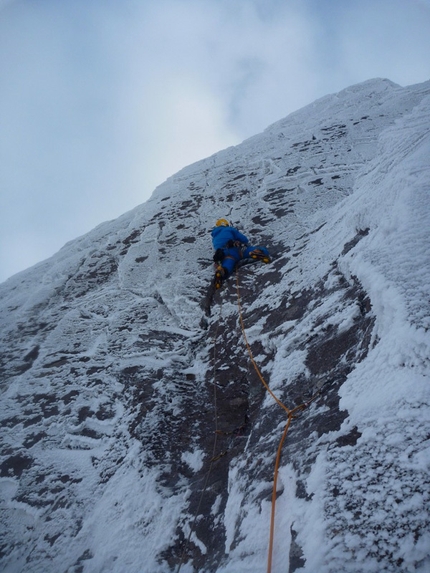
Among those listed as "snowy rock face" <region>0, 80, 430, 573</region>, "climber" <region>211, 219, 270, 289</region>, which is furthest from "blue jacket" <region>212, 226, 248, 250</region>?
"snowy rock face" <region>0, 80, 430, 573</region>

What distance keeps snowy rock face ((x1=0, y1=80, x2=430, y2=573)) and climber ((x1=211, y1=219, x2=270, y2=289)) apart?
0.16m

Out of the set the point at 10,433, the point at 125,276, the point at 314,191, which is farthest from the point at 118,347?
the point at 314,191

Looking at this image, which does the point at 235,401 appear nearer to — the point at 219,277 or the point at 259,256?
the point at 219,277

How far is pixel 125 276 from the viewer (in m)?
4.99

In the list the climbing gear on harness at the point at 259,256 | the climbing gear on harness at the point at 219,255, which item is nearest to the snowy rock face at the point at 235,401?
the climbing gear on harness at the point at 259,256

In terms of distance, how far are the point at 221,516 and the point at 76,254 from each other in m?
5.84

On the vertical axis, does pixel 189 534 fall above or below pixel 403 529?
below

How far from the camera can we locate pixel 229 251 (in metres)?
4.46

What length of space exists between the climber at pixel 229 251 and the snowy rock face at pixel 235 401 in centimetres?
16

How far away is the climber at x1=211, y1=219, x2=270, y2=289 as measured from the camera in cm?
425

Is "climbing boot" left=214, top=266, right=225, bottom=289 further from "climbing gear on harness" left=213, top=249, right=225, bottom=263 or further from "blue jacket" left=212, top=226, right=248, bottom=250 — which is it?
"blue jacket" left=212, top=226, right=248, bottom=250

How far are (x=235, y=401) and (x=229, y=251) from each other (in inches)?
90.4

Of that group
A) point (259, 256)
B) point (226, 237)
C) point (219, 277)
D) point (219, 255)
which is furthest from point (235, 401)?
point (226, 237)

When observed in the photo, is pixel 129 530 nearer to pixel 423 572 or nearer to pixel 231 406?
pixel 231 406
